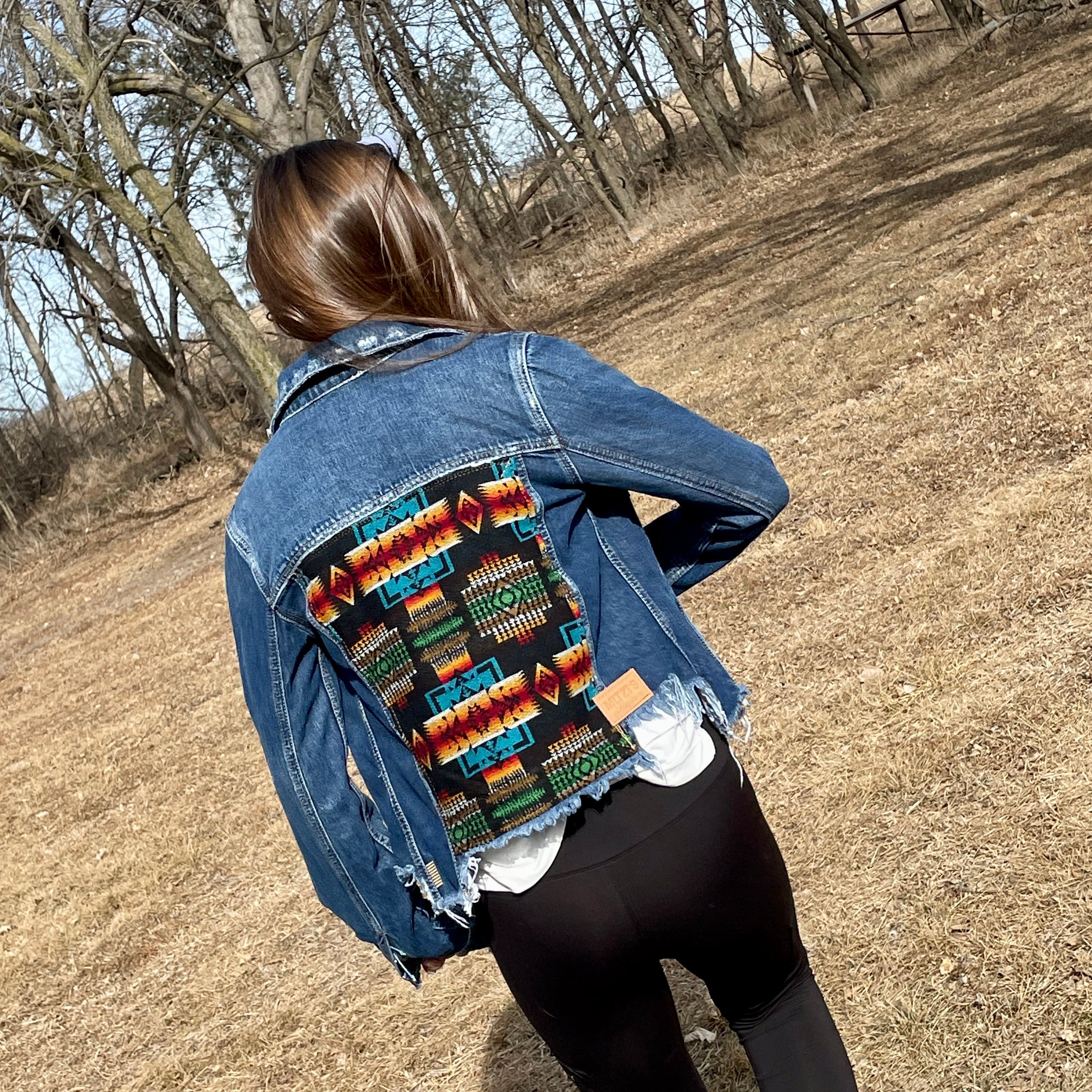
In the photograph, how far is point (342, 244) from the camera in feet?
4.79

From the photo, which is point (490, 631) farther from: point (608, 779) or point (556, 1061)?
point (556, 1061)

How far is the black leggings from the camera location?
1.52 metres

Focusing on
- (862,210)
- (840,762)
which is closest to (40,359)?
(862,210)

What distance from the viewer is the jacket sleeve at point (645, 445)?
58.6 inches

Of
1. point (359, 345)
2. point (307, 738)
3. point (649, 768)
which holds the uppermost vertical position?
point (359, 345)

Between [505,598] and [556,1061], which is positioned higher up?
[505,598]

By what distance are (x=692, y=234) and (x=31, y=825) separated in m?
12.7

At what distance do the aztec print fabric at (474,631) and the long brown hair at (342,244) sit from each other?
235 millimetres

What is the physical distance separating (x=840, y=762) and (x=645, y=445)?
2.47 metres

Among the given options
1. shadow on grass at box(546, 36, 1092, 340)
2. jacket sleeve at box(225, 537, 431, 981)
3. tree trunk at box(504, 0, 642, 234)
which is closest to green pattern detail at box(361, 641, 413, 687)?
jacket sleeve at box(225, 537, 431, 981)

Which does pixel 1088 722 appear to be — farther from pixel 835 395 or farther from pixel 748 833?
pixel 835 395

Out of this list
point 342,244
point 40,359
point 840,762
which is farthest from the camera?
point 40,359

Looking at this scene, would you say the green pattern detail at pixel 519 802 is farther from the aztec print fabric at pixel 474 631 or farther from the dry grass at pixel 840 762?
the dry grass at pixel 840 762

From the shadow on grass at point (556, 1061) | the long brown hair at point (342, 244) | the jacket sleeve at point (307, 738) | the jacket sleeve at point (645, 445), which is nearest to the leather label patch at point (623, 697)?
the jacket sleeve at point (645, 445)
